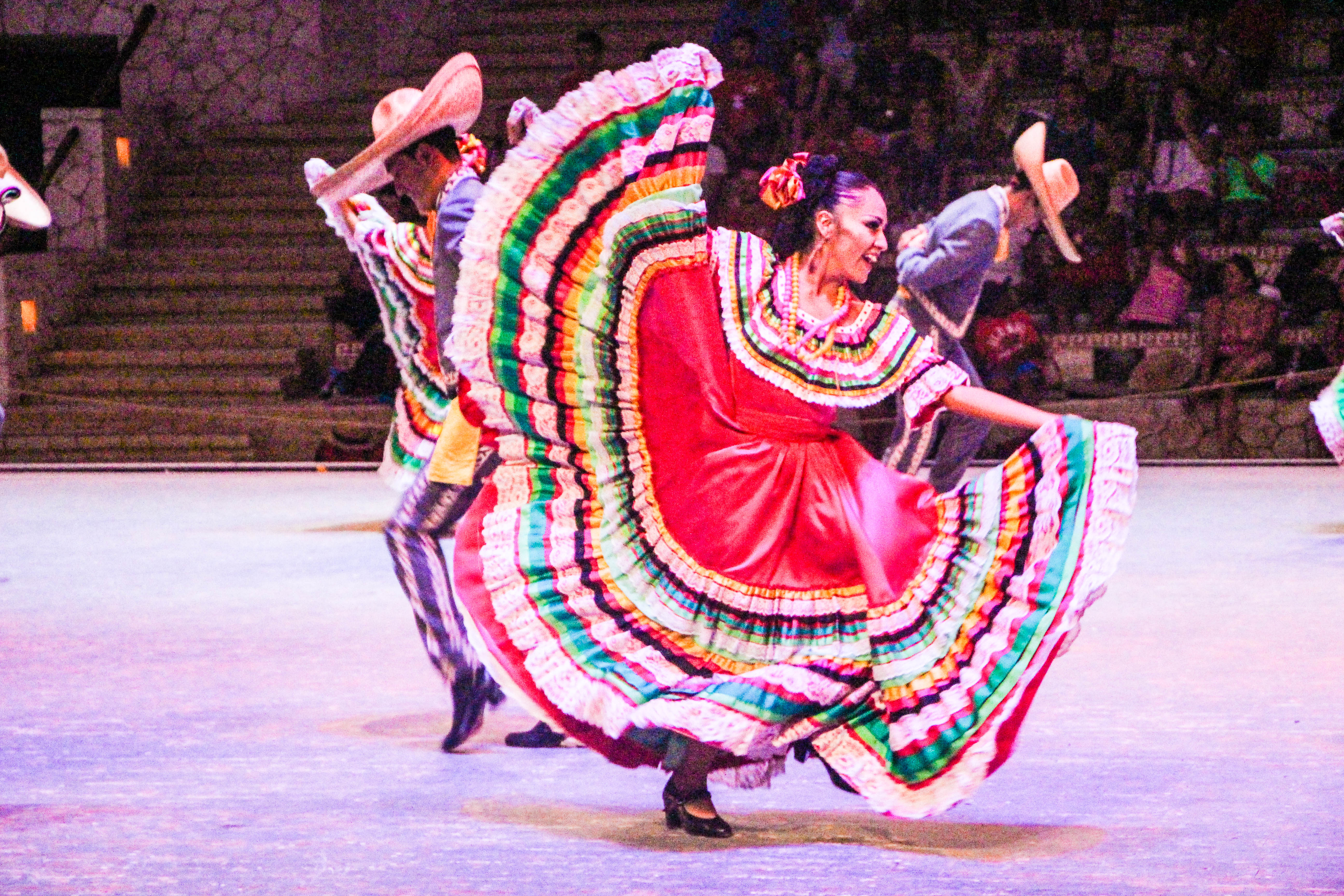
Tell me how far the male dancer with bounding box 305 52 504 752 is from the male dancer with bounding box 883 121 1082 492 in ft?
6.10

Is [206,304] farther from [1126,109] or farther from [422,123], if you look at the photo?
[422,123]

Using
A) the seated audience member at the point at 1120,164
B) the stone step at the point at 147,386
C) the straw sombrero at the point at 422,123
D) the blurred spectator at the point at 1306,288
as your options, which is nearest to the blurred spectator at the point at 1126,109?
the seated audience member at the point at 1120,164

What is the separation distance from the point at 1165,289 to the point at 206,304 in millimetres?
6253

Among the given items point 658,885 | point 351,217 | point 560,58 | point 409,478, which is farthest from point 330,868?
point 560,58

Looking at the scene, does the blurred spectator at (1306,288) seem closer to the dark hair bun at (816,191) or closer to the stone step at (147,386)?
the stone step at (147,386)

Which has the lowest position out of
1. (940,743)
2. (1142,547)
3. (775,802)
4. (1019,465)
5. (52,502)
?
(52,502)

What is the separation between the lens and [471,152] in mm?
3953

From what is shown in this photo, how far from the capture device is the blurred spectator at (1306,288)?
11.1 m

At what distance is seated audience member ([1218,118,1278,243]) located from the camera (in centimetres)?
1170

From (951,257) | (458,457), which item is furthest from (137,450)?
(458,457)

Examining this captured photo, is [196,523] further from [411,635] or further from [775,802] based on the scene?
[775,802]

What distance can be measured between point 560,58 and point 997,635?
11.4 metres

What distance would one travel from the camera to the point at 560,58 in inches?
551

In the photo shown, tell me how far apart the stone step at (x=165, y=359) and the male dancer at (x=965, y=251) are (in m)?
7.19
